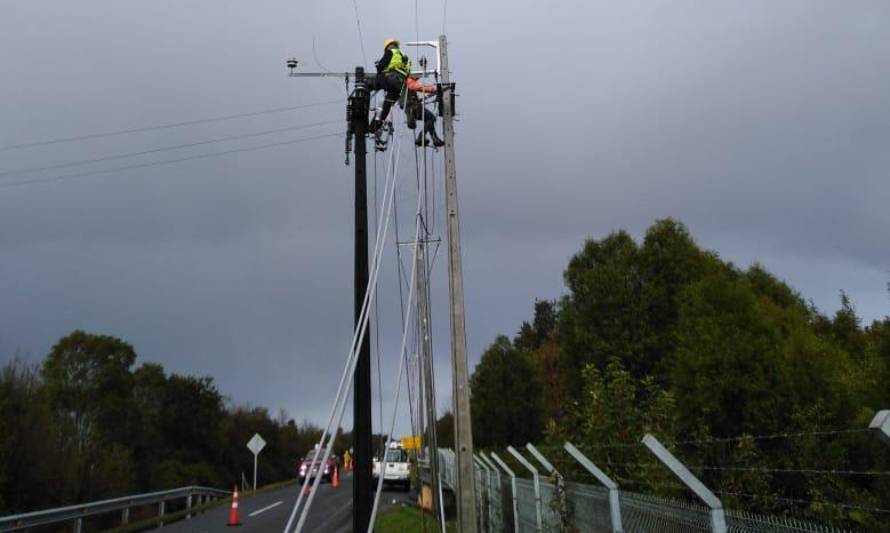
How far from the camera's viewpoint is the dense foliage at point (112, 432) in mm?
22875

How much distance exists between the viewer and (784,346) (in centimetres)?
1266

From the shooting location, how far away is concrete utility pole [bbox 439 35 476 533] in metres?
7.55

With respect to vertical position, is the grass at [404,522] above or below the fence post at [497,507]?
below

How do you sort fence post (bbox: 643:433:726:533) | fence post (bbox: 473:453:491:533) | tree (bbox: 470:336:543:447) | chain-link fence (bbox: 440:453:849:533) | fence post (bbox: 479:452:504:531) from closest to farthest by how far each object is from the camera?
fence post (bbox: 643:433:726:533) → chain-link fence (bbox: 440:453:849:533) → fence post (bbox: 479:452:504:531) → fence post (bbox: 473:453:491:533) → tree (bbox: 470:336:543:447)

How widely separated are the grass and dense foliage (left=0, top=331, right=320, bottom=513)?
11.5m

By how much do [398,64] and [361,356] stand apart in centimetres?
401

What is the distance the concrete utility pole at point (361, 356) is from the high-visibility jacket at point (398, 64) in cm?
53

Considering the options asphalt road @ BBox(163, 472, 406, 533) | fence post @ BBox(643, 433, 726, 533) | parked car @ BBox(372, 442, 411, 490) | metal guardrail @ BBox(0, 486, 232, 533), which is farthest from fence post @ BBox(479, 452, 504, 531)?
parked car @ BBox(372, 442, 411, 490)

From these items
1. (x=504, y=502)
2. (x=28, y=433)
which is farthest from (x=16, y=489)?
(x=504, y=502)

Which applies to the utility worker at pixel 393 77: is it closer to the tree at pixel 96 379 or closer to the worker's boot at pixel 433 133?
the worker's boot at pixel 433 133

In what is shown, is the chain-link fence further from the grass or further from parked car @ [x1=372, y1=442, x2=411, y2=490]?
parked car @ [x1=372, y1=442, x2=411, y2=490]

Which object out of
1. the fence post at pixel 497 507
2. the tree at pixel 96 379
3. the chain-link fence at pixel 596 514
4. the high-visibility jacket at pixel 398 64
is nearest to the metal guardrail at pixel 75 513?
the fence post at pixel 497 507

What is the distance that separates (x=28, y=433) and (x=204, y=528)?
9.23 metres

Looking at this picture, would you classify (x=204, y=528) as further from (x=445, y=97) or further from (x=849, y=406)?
(x=849, y=406)
